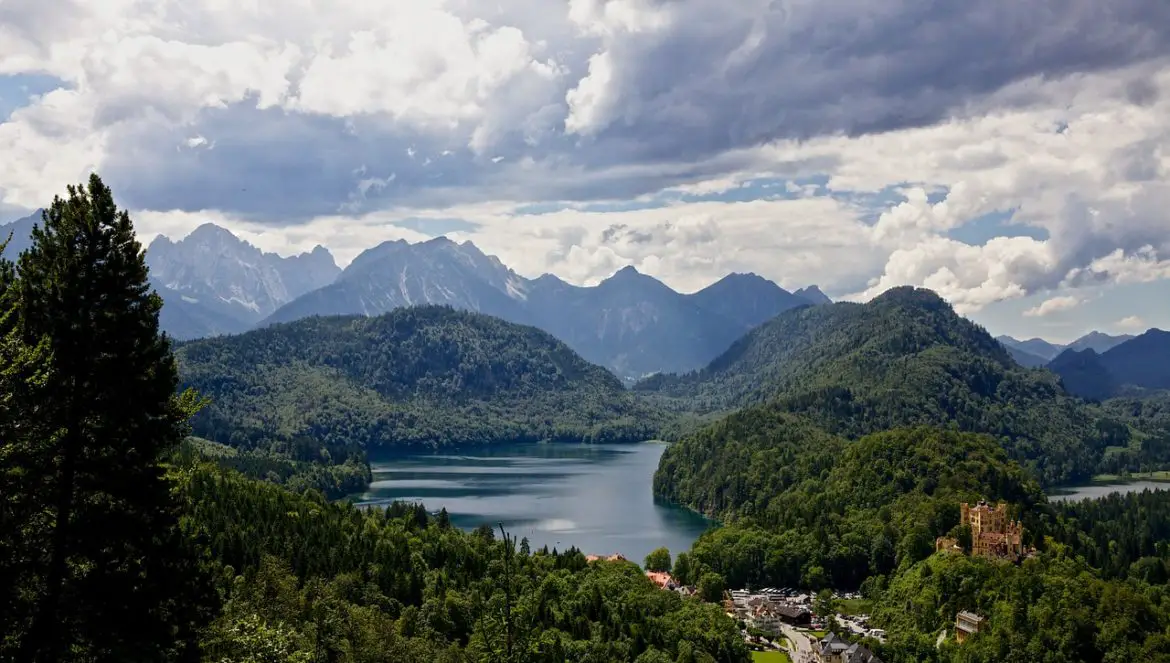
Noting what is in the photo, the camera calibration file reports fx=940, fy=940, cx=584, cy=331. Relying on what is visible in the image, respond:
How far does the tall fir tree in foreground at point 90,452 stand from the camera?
655 inches

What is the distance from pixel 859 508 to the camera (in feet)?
357

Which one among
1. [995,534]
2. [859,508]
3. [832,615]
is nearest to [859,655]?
[832,615]

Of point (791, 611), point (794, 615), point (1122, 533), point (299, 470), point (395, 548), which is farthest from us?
point (299, 470)

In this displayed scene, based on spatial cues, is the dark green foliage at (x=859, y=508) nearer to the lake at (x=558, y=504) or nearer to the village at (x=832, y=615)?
the village at (x=832, y=615)

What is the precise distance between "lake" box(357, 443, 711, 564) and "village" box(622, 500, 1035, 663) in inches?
779

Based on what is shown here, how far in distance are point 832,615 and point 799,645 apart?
9.66m

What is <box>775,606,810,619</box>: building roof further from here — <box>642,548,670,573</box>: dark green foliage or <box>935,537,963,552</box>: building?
<box>642,548,670,573</box>: dark green foliage

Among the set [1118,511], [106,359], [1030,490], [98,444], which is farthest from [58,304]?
[1118,511]

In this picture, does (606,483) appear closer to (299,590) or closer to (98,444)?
(299,590)

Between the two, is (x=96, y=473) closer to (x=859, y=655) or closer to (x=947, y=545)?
(x=859, y=655)

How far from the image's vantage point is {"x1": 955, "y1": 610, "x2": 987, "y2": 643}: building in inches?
2447

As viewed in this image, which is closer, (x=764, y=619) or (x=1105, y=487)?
(x=764, y=619)

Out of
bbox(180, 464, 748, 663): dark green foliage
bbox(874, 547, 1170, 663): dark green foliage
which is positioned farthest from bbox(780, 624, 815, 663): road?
bbox(180, 464, 748, 663): dark green foliage

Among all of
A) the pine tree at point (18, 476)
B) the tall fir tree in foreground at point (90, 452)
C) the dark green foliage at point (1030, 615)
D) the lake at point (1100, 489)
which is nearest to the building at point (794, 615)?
the dark green foliage at point (1030, 615)
